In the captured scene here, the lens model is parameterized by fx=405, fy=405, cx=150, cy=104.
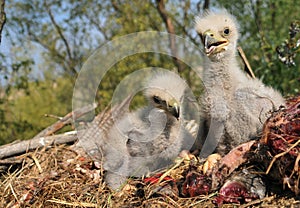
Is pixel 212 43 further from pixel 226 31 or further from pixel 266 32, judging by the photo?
pixel 266 32

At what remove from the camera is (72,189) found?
2.74 metres

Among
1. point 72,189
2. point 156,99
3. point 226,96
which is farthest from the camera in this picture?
point 156,99

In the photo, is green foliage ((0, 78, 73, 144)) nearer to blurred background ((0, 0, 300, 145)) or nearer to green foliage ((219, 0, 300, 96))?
blurred background ((0, 0, 300, 145))

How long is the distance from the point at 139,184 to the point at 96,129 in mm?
1051

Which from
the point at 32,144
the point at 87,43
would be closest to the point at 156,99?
the point at 32,144

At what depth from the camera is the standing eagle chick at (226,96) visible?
2.68 meters

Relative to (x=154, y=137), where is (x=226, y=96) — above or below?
above

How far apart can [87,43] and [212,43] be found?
19.7 feet

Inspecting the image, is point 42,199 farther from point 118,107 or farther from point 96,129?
point 118,107

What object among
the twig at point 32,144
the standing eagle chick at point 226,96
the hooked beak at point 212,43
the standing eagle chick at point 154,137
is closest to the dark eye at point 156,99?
the standing eagle chick at point 154,137

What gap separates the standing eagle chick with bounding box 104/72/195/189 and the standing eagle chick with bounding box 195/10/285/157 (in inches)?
9.5

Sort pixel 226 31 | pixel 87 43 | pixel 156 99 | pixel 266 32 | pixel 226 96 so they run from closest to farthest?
pixel 226 96, pixel 226 31, pixel 156 99, pixel 266 32, pixel 87 43

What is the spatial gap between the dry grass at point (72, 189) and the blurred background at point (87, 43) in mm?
2041

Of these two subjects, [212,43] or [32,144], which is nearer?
[212,43]
